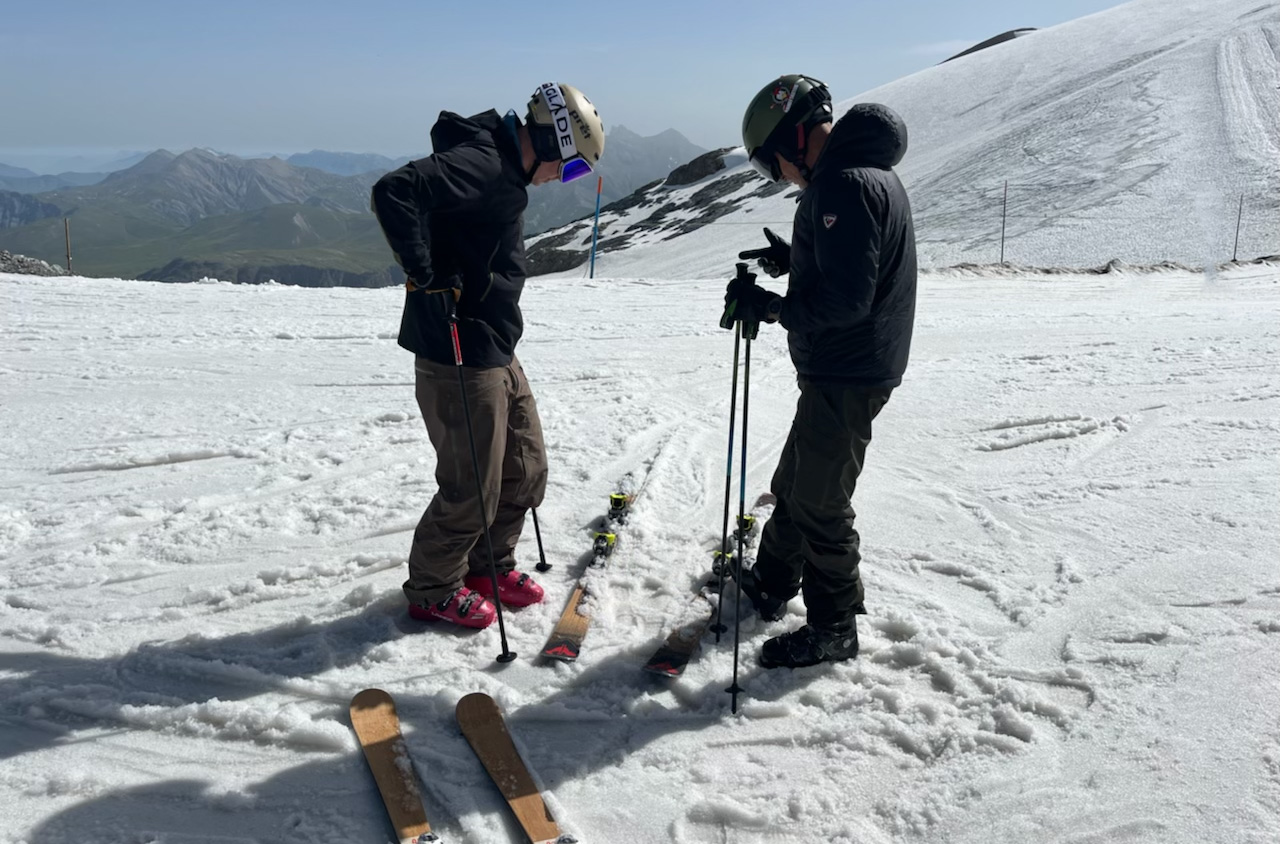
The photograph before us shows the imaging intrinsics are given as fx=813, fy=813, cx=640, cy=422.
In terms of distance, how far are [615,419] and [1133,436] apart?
4299 millimetres

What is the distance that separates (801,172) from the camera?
11.9 feet

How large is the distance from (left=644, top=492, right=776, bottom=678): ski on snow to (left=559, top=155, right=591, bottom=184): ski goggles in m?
1.85

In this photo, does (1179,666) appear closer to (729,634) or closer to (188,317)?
(729,634)

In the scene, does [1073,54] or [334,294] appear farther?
[1073,54]

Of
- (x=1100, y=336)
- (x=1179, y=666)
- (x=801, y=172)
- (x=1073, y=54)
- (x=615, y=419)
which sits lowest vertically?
(x=1179, y=666)

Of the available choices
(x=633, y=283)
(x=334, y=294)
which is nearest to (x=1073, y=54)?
(x=633, y=283)

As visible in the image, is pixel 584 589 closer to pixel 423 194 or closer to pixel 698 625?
pixel 698 625

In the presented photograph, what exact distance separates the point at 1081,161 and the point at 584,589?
34790 mm

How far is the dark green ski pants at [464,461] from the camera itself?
151 inches

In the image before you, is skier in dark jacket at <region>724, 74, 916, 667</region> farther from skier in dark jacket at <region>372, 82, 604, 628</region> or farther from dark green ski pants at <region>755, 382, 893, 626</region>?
skier in dark jacket at <region>372, 82, 604, 628</region>

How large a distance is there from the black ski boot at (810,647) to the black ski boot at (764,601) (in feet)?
1.16

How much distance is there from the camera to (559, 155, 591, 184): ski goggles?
378 centimetres

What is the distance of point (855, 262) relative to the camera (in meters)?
3.22

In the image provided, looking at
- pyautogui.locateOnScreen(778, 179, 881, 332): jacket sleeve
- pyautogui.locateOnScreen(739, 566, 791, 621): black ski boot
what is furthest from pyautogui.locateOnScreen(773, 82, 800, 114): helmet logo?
pyautogui.locateOnScreen(739, 566, 791, 621): black ski boot
